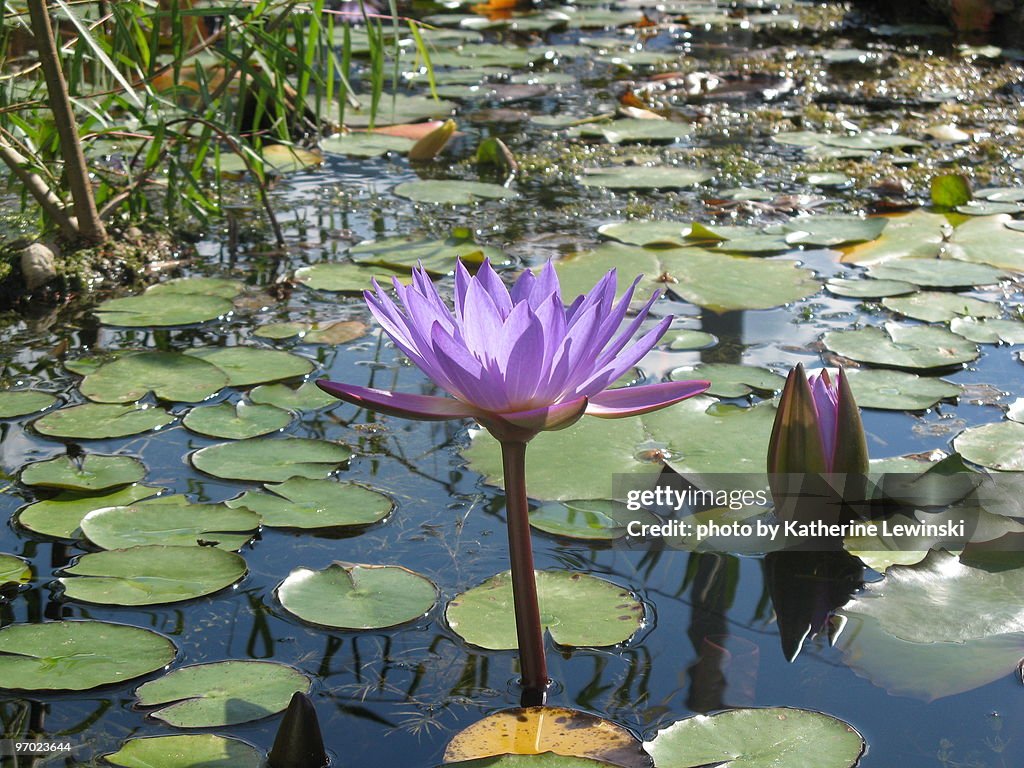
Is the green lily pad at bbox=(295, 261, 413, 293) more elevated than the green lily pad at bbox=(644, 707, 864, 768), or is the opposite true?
the green lily pad at bbox=(295, 261, 413, 293)

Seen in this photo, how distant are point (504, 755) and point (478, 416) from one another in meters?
0.37

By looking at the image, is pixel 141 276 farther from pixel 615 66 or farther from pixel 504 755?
pixel 615 66

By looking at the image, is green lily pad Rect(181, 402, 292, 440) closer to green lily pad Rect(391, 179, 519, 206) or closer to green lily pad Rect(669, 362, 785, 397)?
green lily pad Rect(669, 362, 785, 397)

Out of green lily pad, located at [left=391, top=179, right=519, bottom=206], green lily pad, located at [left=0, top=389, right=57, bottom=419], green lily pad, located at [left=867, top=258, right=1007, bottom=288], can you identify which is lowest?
green lily pad, located at [left=0, top=389, right=57, bottom=419]

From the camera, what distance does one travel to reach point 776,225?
3301 mm

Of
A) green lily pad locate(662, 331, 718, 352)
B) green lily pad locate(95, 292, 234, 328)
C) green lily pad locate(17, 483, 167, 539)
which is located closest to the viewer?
green lily pad locate(17, 483, 167, 539)

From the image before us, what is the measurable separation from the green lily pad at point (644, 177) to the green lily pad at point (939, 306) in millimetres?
1185

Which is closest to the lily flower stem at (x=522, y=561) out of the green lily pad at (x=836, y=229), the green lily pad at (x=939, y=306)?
the green lily pad at (x=939, y=306)

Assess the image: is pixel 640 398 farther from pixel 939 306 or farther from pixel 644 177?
pixel 644 177

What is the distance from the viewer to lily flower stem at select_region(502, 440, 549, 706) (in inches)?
47.8

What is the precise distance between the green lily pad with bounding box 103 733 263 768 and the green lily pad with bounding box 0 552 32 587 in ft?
1.47

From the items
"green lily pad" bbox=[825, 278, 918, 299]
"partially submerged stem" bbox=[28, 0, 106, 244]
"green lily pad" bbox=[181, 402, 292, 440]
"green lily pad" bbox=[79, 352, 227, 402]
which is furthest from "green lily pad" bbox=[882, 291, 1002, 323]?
"partially submerged stem" bbox=[28, 0, 106, 244]

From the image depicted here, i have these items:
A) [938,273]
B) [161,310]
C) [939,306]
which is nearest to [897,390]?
[939,306]

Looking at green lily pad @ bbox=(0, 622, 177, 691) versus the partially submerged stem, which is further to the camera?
the partially submerged stem
